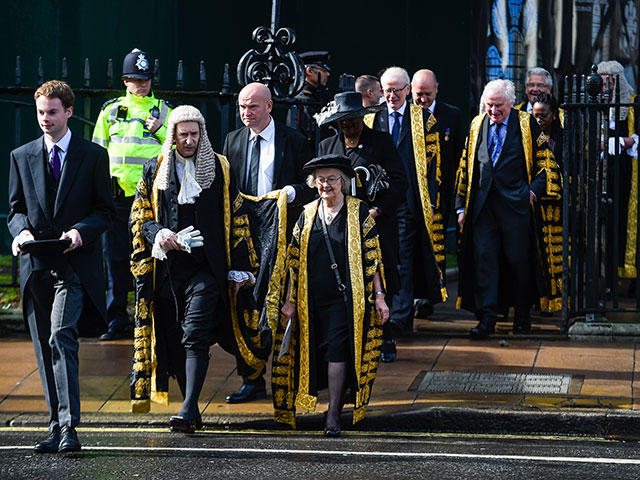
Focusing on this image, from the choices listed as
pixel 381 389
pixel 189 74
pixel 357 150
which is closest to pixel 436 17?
pixel 189 74

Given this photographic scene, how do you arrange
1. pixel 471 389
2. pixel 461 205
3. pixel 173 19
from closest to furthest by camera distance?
pixel 471 389 → pixel 461 205 → pixel 173 19

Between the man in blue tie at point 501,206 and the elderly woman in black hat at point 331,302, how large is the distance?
277 cm

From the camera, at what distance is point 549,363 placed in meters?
10.4

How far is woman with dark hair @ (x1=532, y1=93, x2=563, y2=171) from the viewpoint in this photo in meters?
12.1

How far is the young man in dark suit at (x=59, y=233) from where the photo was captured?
27.1ft

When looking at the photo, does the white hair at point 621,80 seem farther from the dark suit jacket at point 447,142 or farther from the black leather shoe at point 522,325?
the black leather shoe at point 522,325

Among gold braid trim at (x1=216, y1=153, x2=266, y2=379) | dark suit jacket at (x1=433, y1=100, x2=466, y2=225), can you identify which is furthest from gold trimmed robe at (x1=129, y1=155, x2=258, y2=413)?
dark suit jacket at (x1=433, y1=100, x2=466, y2=225)

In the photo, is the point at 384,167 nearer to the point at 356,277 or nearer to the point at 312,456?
the point at 356,277

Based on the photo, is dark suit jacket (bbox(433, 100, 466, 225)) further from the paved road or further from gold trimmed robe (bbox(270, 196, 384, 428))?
the paved road

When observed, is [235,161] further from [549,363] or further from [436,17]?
[436,17]

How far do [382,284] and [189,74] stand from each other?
7585mm

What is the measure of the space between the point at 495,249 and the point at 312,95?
2107 mm

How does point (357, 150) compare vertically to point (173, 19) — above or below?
below

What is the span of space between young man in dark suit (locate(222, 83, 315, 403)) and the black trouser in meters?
2.13
